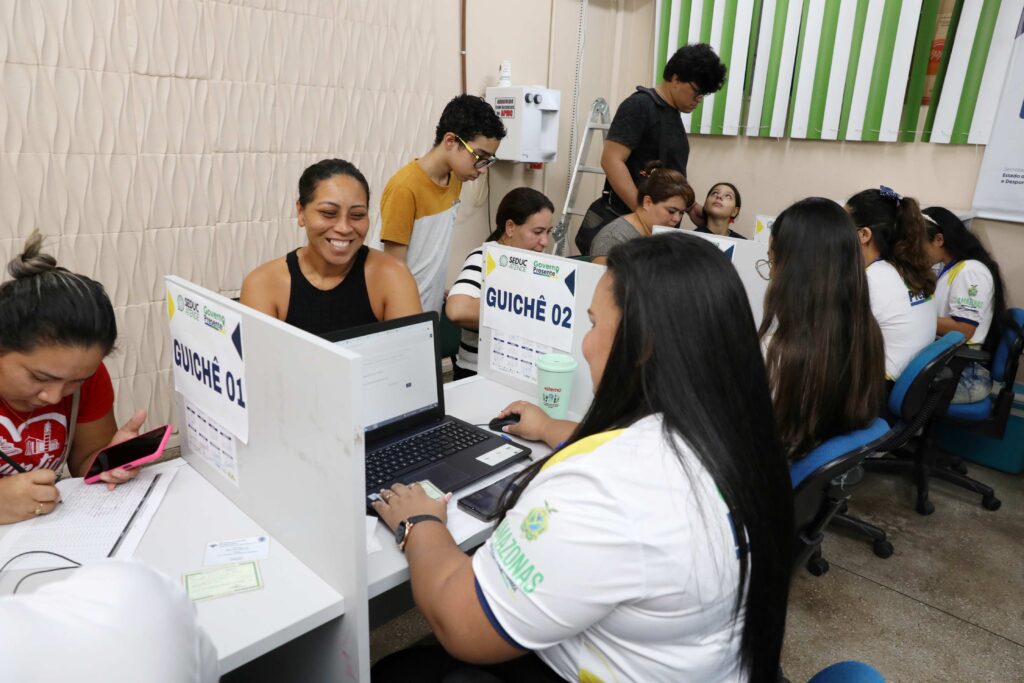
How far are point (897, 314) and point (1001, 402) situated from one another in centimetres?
84

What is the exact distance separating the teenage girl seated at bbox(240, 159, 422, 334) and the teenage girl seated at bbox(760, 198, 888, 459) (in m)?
0.98

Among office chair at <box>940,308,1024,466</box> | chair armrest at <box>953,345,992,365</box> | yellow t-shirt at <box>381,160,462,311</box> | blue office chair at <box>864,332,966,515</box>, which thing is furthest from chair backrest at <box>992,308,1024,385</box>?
yellow t-shirt at <box>381,160,462,311</box>

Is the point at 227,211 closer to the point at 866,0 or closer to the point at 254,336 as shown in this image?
the point at 254,336

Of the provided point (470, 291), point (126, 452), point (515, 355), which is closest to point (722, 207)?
point (470, 291)

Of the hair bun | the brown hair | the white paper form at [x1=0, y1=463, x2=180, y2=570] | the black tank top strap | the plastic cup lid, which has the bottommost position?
the white paper form at [x1=0, y1=463, x2=180, y2=570]

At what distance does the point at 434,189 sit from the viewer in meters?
2.35

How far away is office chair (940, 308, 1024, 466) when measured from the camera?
8.89 feet

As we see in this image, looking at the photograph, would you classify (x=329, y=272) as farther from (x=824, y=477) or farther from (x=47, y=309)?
(x=824, y=477)

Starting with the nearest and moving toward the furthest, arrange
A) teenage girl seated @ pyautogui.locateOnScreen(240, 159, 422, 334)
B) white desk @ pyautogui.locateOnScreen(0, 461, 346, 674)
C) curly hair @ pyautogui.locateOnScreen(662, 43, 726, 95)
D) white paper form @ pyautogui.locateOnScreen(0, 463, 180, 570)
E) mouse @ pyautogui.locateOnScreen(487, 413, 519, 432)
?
1. white desk @ pyautogui.locateOnScreen(0, 461, 346, 674)
2. white paper form @ pyautogui.locateOnScreen(0, 463, 180, 570)
3. mouse @ pyautogui.locateOnScreen(487, 413, 519, 432)
4. teenage girl seated @ pyautogui.locateOnScreen(240, 159, 422, 334)
5. curly hair @ pyautogui.locateOnScreen(662, 43, 726, 95)

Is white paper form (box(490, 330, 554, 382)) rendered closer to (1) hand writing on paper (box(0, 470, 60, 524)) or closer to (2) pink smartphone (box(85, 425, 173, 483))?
(2) pink smartphone (box(85, 425, 173, 483))

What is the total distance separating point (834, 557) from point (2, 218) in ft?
10.3

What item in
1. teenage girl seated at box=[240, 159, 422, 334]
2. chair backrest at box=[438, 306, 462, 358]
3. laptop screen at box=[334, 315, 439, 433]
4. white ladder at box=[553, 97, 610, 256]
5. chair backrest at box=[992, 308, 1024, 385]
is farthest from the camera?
white ladder at box=[553, 97, 610, 256]

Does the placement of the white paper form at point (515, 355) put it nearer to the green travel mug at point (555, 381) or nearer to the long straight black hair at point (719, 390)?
the green travel mug at point (555, 381)

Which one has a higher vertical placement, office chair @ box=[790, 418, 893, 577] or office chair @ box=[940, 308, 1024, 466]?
office chair @ box=[790, 418, 893, 577]
